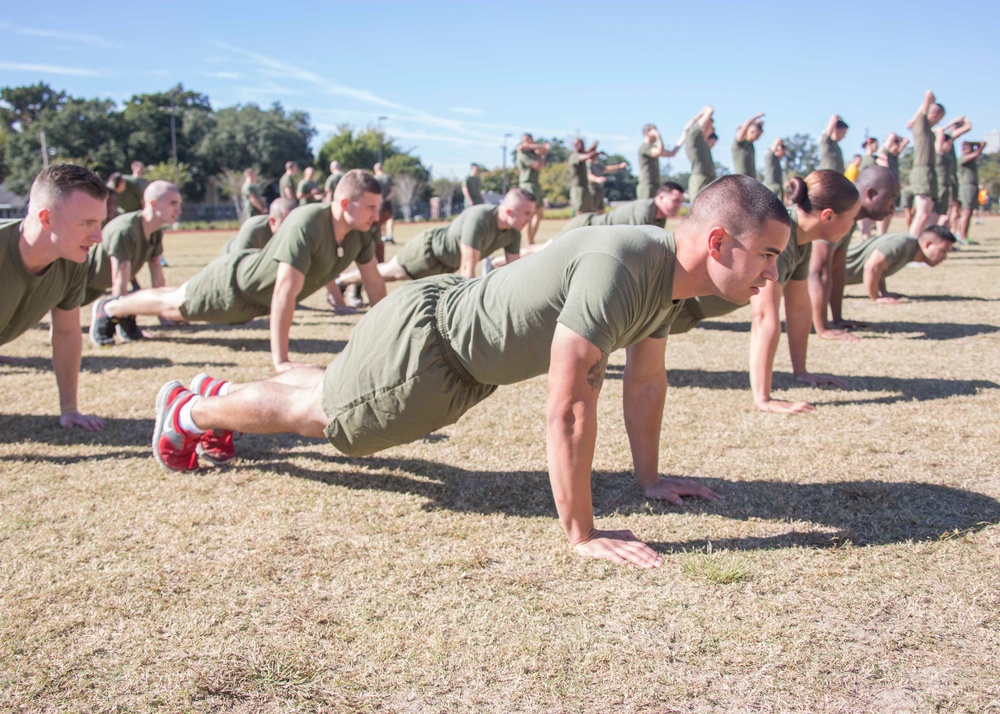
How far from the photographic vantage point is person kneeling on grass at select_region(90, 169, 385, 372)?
5.85 m

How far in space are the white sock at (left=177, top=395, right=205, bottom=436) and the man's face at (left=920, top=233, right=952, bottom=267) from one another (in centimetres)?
822

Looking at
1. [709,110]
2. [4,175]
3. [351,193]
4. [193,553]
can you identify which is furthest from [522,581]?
[4,175]

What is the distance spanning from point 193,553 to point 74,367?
90.9 inches

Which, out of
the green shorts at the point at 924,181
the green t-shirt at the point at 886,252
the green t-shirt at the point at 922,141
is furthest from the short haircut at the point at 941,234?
the green t-shirt at the point at 922,141

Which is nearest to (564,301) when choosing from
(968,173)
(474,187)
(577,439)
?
(577,439)

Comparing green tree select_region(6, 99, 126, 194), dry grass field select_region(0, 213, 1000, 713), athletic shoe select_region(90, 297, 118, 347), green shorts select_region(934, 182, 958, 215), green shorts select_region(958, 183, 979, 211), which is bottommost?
dry grass field select_region(0, 213, 1000, 713)

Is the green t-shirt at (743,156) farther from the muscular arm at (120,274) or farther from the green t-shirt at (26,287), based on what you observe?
the green t-shirt at (26,287)

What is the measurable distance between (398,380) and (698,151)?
1051 centimetres

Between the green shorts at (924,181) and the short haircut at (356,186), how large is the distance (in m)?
9.75

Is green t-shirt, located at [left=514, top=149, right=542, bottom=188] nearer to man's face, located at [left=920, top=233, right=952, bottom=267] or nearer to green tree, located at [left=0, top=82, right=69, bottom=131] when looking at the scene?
man's face, located at [left=920, top=233, right=952, bottom=267]

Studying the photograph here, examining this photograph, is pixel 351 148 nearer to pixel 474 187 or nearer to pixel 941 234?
pixel 474 187

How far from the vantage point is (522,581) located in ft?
9.23

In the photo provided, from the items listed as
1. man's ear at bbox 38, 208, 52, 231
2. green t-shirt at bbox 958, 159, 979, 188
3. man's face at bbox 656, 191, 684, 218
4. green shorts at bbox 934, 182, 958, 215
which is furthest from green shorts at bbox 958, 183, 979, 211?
man's ear at bbox 38, 208, 52, 231

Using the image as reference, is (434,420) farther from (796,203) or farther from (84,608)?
(796,203)
